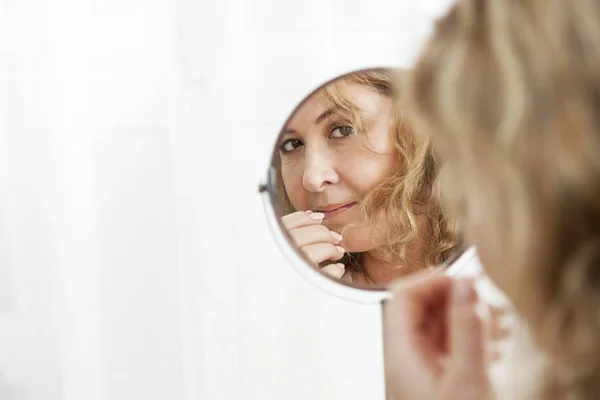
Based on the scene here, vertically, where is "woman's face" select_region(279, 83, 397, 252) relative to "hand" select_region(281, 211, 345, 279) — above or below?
above

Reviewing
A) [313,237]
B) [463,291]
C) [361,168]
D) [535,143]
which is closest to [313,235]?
[313,237]

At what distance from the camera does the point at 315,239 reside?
88 cm

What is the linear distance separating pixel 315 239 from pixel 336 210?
46 mm

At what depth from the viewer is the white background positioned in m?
0.93

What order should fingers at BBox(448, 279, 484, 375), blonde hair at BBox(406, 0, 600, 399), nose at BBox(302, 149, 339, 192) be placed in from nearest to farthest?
blonde hair at BBox(406, 0, 600, 399) → fingers at BBox(448, 279, 484, 375) → nose at BBox(302, 149, 339, 192)

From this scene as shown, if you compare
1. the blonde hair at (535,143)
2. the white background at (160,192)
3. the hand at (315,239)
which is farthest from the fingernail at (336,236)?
the blonde hair at (535,143)

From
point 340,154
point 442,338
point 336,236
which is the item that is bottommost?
point 442,338

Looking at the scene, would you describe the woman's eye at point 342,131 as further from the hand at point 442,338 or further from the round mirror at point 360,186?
the hand at point 442,338

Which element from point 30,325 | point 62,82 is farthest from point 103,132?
point 30,325

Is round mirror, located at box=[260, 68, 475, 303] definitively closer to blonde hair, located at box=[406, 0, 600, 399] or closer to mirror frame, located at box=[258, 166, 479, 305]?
mirror frame, located at box=[258, 166, 479, 305]

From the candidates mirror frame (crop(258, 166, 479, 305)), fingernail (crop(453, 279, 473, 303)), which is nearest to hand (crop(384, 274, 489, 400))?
fingernail (crop(453, 279, 473, 303))

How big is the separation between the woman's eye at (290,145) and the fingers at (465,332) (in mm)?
278

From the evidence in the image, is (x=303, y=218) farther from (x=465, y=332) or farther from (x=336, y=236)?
(x=465, y=332)

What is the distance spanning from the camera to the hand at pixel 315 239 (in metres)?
0.88
